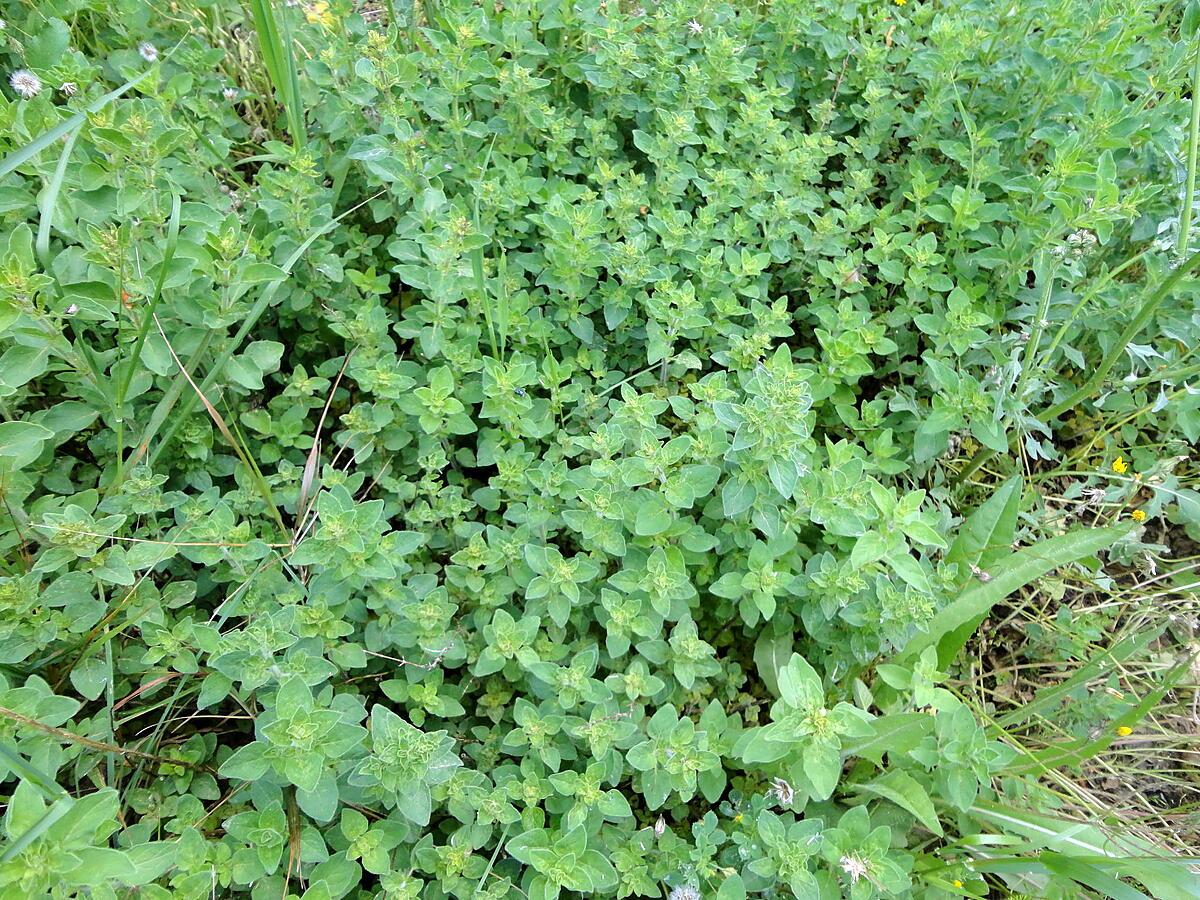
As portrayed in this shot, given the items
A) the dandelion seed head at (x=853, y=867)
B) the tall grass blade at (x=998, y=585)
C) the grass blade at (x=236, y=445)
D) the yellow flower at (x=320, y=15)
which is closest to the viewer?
the dandelion seed head at (x=853, y=867)

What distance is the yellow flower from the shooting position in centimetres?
339

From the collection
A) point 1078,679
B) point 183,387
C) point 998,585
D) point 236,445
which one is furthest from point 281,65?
point 1078,679

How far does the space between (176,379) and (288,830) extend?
1487 millimetres

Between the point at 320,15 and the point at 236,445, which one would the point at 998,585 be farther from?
the point at 320,15

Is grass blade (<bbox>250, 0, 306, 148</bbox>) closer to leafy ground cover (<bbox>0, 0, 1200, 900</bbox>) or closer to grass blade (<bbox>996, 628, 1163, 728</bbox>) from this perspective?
leafy ground cover (<bbox>0, 0, 1200, 900</bbox>)

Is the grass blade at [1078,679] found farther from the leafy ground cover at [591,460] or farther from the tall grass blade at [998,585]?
the tall grass blade at [998,585]

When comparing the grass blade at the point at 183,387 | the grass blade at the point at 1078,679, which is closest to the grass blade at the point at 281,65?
the grass blade at the point at 183,387

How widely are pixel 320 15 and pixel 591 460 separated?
232 cm

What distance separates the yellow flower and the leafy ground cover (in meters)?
0.04

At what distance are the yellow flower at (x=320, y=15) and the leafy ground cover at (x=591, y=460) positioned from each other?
0.04 m

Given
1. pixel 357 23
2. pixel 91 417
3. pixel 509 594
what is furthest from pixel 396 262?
pixel 509 594

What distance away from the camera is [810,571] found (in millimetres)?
2793

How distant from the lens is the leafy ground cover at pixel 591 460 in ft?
7.61

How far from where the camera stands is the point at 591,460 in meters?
3.07
